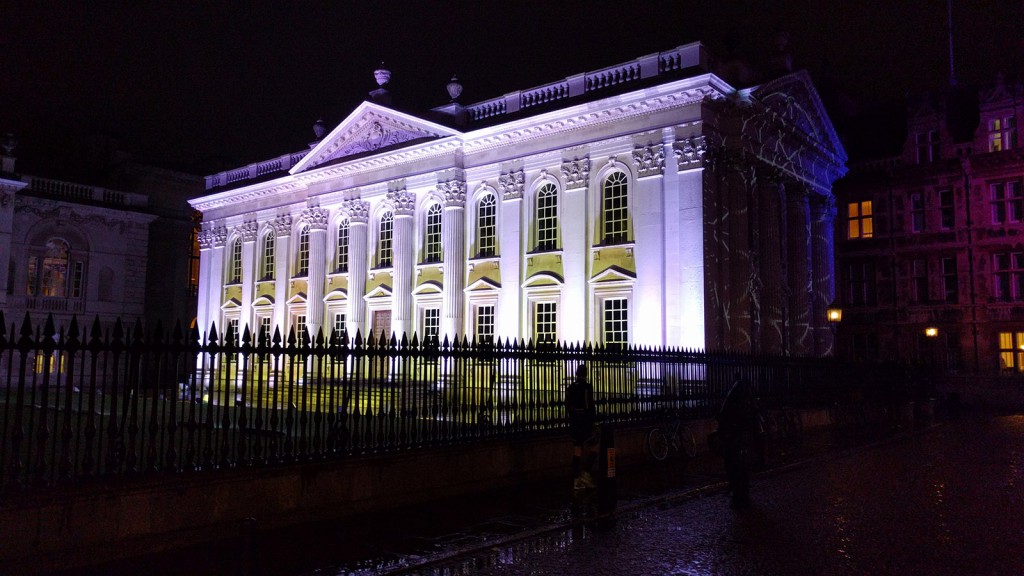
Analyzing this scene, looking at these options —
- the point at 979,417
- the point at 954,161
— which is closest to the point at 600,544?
the point at 979,417

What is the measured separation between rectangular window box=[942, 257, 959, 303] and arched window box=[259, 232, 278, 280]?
3112 centimetres

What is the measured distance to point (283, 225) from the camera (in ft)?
120

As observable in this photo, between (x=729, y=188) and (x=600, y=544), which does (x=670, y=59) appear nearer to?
(x=729, y=188)

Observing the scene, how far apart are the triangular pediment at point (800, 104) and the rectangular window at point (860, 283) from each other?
6.82 metres

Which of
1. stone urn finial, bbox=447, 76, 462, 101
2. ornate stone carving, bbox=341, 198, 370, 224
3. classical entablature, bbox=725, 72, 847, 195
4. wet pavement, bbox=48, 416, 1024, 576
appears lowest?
wet pavement, bbox=48, 416, 1024, 576

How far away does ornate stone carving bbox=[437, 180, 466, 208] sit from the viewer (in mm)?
29406

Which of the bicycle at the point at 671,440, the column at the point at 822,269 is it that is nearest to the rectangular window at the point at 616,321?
the bicycle at the point at 671,440

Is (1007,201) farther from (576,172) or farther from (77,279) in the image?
(77,279)

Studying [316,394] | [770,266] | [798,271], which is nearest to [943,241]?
[798,271]

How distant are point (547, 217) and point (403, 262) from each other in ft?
22.4

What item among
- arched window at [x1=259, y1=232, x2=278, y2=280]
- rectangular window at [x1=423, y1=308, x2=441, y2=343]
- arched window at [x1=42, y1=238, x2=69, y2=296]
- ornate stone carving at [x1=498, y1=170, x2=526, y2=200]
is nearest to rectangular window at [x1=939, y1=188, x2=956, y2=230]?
ornate stone carving at [x1=498, y1=170, x2=526, y2=200]

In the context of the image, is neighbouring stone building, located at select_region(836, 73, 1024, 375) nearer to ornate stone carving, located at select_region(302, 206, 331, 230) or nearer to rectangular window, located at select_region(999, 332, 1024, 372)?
rectangular window, located at select_region(999, 332, 1024, 372)

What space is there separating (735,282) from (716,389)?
8013 millimetres

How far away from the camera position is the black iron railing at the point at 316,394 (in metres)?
7.36
